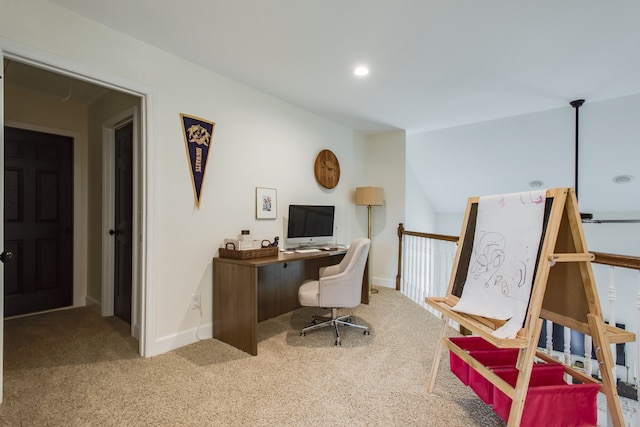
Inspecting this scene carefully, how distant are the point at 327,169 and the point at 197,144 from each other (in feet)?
6.10

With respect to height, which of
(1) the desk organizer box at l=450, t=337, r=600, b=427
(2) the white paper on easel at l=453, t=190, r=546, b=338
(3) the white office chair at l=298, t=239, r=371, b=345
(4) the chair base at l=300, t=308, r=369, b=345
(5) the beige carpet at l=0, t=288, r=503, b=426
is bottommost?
(5) the beige carpet at l=0, t=288, r=503, b=426

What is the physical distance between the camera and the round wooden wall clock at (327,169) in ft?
13.0

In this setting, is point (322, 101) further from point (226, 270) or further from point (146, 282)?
point (146, 282)

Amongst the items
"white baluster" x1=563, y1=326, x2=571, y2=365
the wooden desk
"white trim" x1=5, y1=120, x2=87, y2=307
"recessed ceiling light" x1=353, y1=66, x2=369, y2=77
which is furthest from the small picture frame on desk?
"white baluster" x1=563, y1=326, x2=571, y2=365

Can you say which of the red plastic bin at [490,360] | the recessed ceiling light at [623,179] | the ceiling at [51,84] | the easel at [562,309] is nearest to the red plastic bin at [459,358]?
the red plastic bin at [490,360]

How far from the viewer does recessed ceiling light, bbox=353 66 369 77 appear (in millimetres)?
2693

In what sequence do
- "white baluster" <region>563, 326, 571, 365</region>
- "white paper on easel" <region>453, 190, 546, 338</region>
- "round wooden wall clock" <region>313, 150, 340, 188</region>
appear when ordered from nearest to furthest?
"white paper on easel" <region>453, 190, 546, 338</region>, "white baluster" <region>563, 326, 571, 365</region>, "round wooden wall clock" <region>313, 150, 340, 188</region>

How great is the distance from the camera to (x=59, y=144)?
3.47 metres

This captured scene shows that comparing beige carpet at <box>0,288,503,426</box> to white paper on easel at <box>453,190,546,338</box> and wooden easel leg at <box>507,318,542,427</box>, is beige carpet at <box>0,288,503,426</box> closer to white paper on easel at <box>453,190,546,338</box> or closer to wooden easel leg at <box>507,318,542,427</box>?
wooden easel leg at <box>507,318,542,427</box>

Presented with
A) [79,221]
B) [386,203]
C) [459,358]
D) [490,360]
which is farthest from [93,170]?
[490,360]

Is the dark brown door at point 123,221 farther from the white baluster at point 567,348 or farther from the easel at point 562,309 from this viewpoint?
the white baluster at point 567,348

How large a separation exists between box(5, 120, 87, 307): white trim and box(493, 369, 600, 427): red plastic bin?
428cm

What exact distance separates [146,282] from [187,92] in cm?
162

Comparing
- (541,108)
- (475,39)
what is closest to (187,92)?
(475,39)
